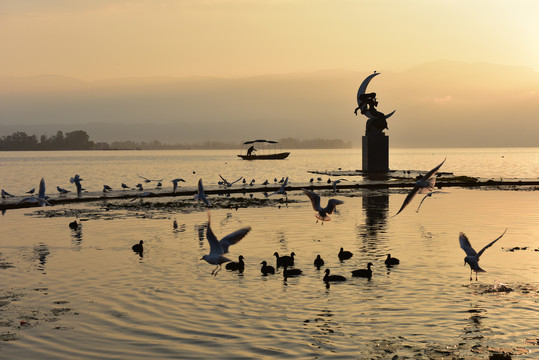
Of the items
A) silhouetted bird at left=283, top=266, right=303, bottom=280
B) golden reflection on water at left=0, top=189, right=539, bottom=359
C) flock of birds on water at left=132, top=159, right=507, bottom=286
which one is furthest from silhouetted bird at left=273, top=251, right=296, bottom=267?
silhouetted bird at left=283, top=266, right=303, bottom=280

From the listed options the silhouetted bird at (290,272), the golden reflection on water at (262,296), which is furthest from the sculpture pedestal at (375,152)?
the silhouetted bird at (290,272)

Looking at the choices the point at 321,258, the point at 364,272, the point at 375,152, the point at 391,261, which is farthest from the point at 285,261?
the point at 375,152

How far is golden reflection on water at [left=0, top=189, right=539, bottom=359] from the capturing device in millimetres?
15727

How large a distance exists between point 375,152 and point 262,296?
265 feet

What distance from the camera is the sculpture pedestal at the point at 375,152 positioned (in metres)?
97.2

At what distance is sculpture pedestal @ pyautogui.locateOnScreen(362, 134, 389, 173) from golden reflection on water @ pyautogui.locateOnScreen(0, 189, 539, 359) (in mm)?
59989

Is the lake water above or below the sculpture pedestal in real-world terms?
below

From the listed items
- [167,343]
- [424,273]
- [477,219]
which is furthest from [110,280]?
[477,219]

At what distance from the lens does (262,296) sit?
20.6m

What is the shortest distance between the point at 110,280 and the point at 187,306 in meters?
5.24

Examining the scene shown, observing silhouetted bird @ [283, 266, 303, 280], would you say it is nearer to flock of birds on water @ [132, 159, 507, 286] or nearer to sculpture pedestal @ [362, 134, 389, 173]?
flock of birds on water @ [132, 159, 507, 286]

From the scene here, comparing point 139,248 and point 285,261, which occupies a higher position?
point 285,261

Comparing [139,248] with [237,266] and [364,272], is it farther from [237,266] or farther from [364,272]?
[364,272]

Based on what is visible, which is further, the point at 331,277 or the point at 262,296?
the point at 331,277
